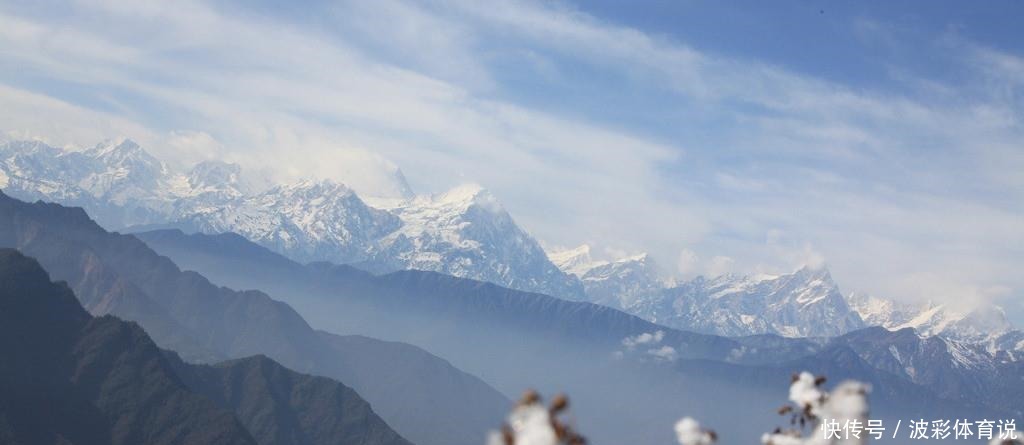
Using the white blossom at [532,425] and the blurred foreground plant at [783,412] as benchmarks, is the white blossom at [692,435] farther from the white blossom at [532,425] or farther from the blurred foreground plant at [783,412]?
the white blossom at [532,425]

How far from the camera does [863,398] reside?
10.4 metres

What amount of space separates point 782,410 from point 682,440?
2.49 meters

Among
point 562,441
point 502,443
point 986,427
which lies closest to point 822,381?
point 562,441

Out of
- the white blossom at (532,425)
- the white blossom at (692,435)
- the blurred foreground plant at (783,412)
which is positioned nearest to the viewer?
the white blossom at (532,425)

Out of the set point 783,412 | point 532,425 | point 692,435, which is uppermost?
point 783,412

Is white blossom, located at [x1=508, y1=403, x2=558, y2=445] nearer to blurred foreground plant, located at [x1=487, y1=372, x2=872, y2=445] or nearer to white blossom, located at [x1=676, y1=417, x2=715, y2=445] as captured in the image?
blurred foreground plant, located at [x1=487, y1=372, x2=872, y2=445]

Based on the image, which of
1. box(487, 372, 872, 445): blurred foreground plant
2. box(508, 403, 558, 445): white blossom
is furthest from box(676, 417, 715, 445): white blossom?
box(508, 403, 558, 445): white blossom

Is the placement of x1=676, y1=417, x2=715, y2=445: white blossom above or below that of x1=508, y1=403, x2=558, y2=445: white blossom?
below

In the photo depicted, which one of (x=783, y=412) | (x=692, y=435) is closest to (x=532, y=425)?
(x=692, y=435)

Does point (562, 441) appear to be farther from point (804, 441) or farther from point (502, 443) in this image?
point (804, 441)

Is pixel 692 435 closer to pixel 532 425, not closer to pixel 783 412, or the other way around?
pixel 783 412

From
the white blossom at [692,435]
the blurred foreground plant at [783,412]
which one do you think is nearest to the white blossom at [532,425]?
the blurred foreground plant at [783,412]

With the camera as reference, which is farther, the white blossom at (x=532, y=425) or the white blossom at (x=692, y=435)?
the white blossom at (x=692, y=435)

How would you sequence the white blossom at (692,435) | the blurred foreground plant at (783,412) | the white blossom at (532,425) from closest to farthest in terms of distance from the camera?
1. the white blossom at (532,425)
2. the blurred foreground plant at (783,412)
3. the white blossom at (692,435)
